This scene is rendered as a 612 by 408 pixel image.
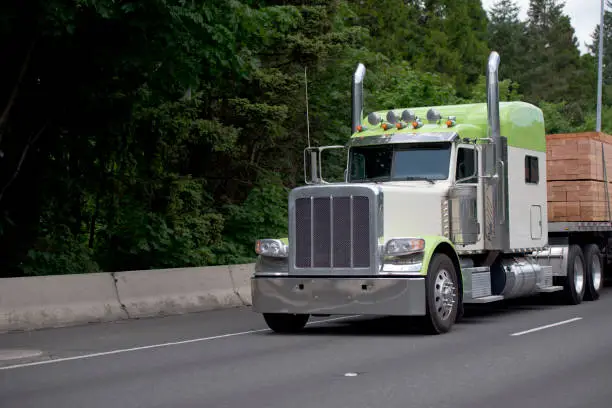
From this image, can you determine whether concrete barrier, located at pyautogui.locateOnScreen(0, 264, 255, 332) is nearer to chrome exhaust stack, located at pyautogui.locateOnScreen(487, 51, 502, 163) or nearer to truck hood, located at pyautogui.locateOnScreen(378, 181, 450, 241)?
truck hood, located at pyautogui.locateOnScreen(378, 181, 450, 241)

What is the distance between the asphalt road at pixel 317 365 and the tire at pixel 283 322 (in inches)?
10.4

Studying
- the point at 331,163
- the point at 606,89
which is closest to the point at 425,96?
the point at 331,163

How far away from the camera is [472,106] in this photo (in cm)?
1809

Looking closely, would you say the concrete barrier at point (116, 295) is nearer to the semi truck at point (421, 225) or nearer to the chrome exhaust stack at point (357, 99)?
the semi truck at point (421, 225)

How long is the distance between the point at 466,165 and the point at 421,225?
1587 mm

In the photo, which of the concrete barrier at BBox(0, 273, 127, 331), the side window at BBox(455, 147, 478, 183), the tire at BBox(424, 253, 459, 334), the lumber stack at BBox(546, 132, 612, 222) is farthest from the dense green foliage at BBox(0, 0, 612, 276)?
the tire at BBox(424, 253, 459, 334)

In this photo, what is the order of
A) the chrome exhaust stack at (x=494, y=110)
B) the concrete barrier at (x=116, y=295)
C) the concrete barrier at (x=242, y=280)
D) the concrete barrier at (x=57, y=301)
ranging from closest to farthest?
the concrete barrier at (x=57, y=301) → the concrete barrier at (x=116, y=295) → the chrome exhaust stack at (x=494, y=110) → the concrete barrier at (x=242, y=280)

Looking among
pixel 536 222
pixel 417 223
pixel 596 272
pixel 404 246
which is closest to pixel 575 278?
pixel 596 272

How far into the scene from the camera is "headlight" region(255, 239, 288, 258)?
1552cm

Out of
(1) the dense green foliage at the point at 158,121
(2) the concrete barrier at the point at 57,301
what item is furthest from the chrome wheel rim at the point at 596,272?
(2) the concrete barrier at the point at 57,301

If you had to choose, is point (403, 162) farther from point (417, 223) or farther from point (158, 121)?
point (158, 121)

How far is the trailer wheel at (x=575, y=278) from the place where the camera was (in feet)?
67.8

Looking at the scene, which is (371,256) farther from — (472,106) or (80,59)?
(80,59)

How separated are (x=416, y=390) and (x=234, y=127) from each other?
19.3m
